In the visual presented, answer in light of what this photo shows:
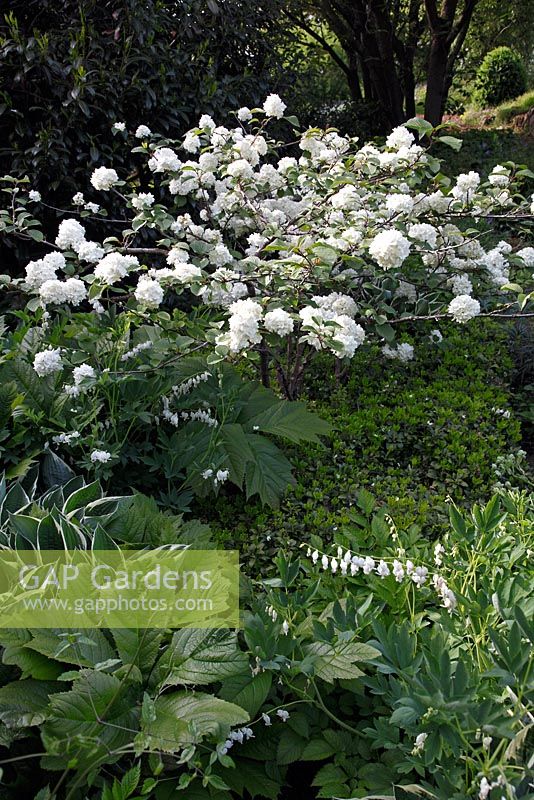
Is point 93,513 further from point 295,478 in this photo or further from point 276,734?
point 295,478

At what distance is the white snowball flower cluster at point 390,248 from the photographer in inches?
105

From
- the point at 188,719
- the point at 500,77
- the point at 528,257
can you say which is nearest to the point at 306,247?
the point at 528,257

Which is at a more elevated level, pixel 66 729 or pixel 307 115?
pixel 307 115

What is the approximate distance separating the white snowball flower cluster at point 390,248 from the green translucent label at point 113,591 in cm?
144

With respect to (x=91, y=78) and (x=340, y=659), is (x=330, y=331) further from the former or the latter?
(x=91, y=78)

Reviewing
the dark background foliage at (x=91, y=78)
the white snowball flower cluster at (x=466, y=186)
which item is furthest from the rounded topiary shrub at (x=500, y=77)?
the white snowball flower cluster at (x=466, y=186)

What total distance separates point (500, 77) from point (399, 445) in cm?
1282

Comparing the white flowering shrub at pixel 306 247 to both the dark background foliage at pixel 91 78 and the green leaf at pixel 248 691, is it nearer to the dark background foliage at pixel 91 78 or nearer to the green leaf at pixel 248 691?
the dark background foliage at pixel 91 78

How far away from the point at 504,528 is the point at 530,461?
1.50m

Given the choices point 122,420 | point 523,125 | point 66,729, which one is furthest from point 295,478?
point 523,125

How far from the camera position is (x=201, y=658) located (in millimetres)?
1553

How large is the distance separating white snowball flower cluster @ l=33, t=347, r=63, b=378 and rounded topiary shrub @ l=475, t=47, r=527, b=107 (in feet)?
43.8

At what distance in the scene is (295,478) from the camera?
297 centimetres

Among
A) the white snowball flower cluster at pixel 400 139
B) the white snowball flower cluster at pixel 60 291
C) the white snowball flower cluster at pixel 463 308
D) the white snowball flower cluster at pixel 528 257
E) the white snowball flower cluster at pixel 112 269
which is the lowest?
the white snowball flower cluster at pixel 463 308
